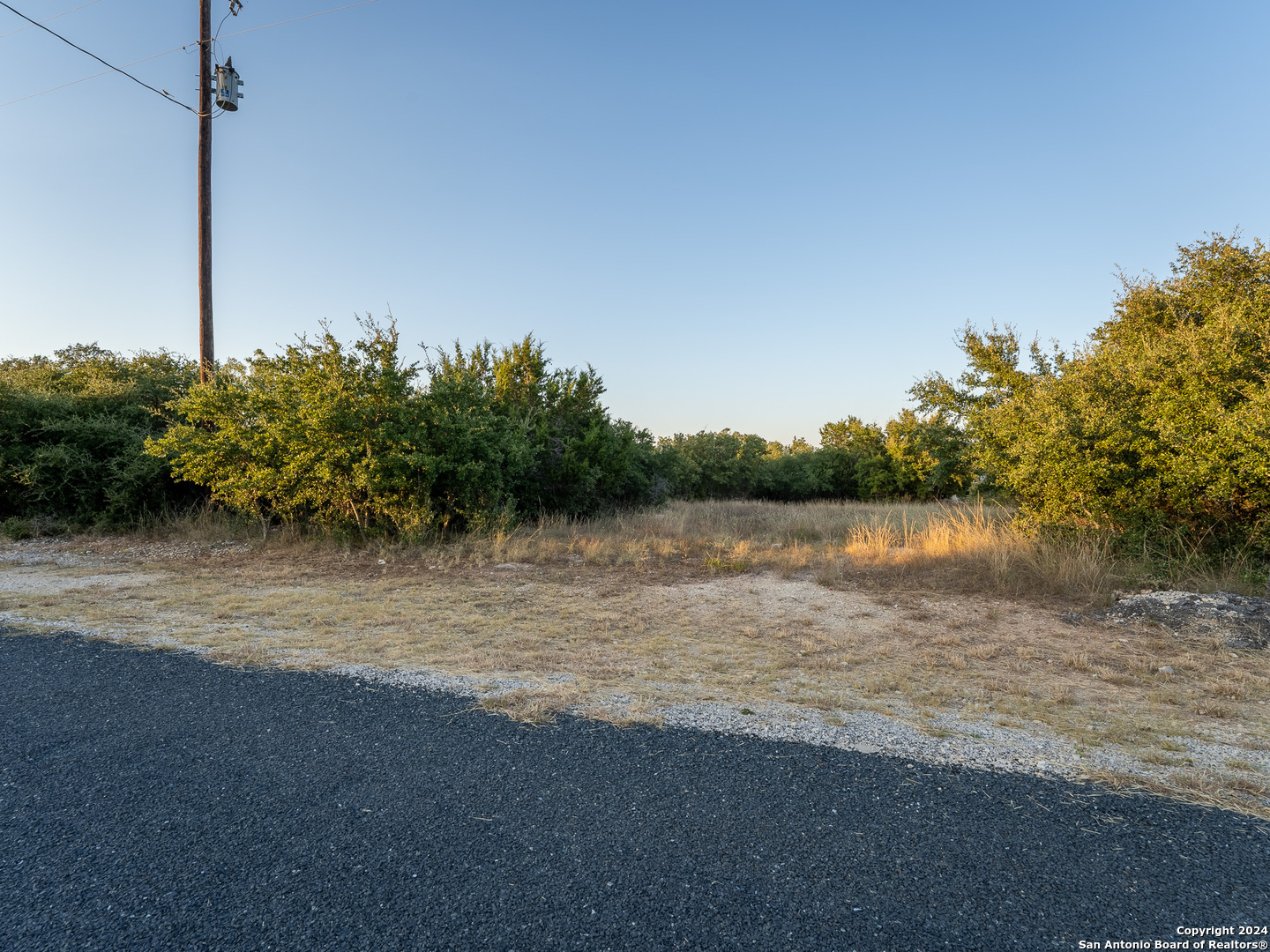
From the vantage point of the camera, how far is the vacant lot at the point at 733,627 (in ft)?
14.0

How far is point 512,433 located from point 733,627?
27.0 ft

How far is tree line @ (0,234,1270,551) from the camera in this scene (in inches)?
335

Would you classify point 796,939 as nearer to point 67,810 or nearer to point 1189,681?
point 67,810

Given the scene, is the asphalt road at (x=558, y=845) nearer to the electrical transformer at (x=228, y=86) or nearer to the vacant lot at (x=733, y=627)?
the vacant lot at (x=733, y=627)

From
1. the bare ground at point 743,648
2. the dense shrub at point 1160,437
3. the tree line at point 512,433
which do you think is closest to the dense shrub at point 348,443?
the tree line at point 512,433

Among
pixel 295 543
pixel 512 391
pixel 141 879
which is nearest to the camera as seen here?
pixel 141 879

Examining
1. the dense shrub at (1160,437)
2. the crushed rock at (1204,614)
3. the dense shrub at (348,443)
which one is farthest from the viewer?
the dense shrub at (348,443)

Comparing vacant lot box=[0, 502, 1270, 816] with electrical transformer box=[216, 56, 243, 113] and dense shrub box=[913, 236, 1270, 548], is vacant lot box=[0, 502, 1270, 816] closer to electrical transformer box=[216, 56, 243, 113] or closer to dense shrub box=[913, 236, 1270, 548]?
dense shrub box=[913, 236, 1270, 548]

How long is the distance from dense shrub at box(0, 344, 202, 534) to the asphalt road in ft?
37.1

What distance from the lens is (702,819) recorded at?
9.25 feet

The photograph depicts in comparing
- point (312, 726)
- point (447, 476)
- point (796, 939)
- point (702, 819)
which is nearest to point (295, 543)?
point (447, 476)

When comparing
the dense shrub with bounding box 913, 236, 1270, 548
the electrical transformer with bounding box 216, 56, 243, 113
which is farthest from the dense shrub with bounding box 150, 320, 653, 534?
the dense shrub with bounding box 913, 236, 1270, 548

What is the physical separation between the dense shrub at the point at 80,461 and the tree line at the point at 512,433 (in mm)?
41

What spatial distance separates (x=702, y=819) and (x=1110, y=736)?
114 inches
